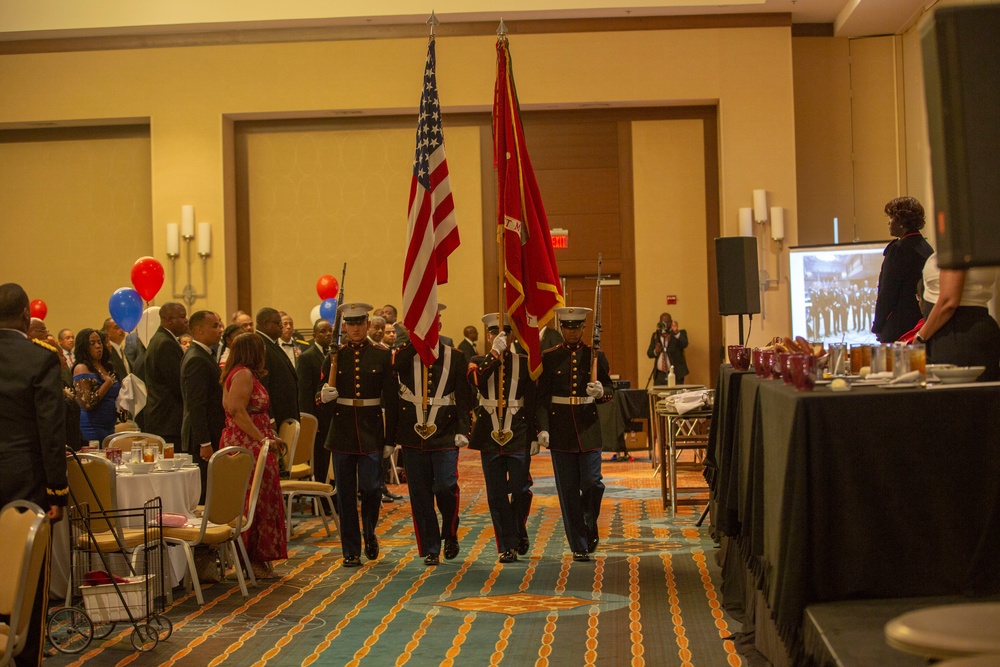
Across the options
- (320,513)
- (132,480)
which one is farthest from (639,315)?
(132,480)

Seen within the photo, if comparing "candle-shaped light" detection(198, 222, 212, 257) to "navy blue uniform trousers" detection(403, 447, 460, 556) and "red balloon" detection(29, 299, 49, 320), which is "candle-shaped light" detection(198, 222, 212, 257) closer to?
"red balloon" detection(29, 299, 49, 320)

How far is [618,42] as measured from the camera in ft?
50.4

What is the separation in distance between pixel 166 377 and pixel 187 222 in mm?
8157

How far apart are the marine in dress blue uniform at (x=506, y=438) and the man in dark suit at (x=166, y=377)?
83.6 inches

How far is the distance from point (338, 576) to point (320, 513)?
253cm

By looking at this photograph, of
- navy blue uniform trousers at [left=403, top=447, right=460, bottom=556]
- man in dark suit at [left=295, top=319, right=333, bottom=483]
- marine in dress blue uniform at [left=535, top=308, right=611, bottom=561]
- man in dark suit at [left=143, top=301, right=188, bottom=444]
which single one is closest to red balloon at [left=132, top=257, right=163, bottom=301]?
man in dark suit at [left=295, top=319, right=333, bottom=483]

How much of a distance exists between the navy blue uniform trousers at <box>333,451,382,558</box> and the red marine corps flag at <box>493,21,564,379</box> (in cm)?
130

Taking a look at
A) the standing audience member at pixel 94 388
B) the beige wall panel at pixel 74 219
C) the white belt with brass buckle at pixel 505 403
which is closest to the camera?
the white belt with brass buckle at pixel 505 403

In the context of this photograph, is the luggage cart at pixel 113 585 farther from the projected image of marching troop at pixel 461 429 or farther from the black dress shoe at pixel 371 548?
the black dress shoe at pixel 371 548

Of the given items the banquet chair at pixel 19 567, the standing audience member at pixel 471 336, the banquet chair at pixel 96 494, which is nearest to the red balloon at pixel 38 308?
A: the standing audience member at pixel 471 336

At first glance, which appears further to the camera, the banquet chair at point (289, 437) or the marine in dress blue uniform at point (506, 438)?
the banquet chair at point (289, 437)

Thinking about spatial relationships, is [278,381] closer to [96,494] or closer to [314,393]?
[314,393]

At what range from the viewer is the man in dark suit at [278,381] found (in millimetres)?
8898

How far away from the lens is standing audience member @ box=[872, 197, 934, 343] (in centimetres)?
637
